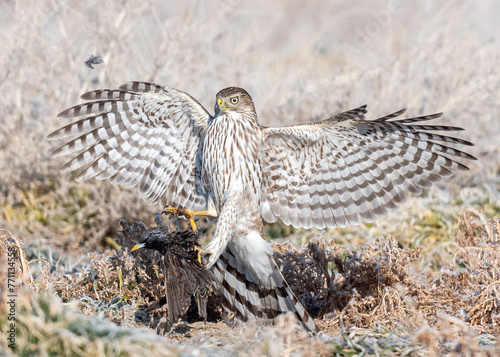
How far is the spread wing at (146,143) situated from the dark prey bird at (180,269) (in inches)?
28.8

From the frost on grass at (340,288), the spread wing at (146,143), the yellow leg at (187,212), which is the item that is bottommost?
the frost on grass at (340,288)

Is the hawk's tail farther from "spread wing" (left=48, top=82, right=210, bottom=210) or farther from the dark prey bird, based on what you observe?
"spread wing" (left=48, top=82, right=210, bottom=210)

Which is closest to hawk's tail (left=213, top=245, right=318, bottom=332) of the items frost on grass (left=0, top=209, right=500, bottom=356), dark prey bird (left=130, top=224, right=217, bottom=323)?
frost on grass (left=0, top=209, right=500, bottom=356)

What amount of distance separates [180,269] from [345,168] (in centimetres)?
146

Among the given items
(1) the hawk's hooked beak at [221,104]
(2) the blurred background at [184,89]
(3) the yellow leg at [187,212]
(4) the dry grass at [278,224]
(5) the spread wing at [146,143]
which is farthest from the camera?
(2) the blurred background at [184,89]

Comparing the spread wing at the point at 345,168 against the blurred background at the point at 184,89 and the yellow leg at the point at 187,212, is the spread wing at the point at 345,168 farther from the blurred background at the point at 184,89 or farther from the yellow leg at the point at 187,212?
the blurred background at the point at 184,89

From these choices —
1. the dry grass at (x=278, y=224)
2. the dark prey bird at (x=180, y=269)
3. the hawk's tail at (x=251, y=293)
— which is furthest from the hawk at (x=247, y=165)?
the dry grass at (x=278, y=224)

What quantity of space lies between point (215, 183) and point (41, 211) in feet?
9.57

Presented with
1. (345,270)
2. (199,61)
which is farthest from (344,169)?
(199,61)

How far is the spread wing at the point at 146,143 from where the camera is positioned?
4305mm

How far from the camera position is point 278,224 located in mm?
6473

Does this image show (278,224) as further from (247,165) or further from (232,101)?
(232,101)

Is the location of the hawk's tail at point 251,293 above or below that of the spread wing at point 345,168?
below

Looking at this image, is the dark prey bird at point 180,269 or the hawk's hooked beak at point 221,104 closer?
the dark prey bird at point 180,269
